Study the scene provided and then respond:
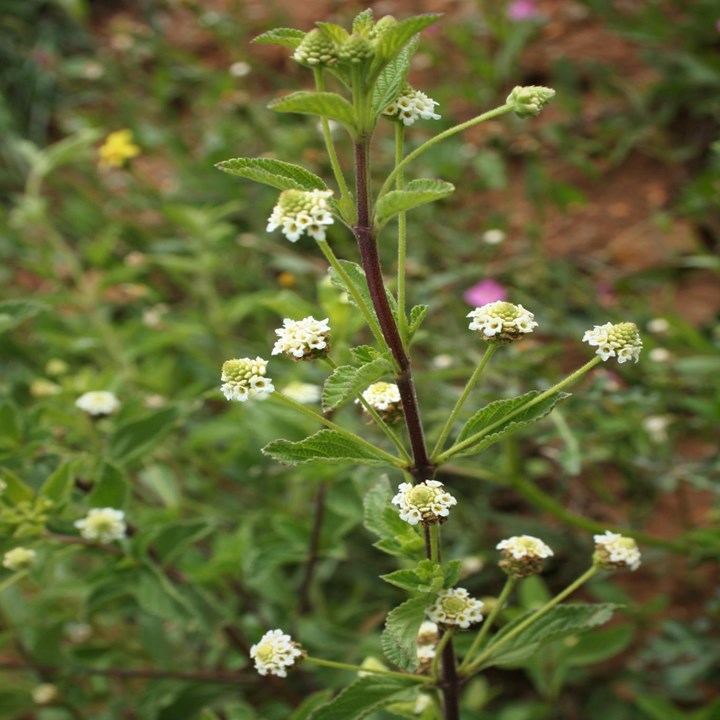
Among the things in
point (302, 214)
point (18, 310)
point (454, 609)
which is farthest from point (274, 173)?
point (18, 310)

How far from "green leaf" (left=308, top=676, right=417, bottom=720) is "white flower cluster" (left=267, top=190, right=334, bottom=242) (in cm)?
40

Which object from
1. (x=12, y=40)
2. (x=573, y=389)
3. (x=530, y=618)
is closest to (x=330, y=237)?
(x=573, y=389)

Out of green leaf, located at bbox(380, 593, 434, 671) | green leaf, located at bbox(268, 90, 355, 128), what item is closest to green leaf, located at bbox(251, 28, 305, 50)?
green leaf, located at bbox(268, 90, 355, 128)

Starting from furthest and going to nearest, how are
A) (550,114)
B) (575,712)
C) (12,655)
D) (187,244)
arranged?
(550,114) < (187,244) < (12,655) < (575,712)

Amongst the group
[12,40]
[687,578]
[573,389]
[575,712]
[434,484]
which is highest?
[12,40]

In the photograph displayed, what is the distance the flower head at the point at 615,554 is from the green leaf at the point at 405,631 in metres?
0.17

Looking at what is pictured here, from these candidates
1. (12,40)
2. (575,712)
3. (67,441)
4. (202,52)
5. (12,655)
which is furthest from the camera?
(12,40)

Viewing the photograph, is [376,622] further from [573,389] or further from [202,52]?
[202,52]

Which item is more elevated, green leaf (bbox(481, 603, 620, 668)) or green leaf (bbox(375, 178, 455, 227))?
green leaf (bbox(375, 178, 455, 227))

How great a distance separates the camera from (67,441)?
4.33ft

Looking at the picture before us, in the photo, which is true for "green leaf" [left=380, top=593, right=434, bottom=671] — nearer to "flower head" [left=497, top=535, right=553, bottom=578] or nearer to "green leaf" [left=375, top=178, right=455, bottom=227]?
"flower head" [left=497, top=535, right=553, bottom=578]

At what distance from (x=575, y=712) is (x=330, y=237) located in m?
1.01

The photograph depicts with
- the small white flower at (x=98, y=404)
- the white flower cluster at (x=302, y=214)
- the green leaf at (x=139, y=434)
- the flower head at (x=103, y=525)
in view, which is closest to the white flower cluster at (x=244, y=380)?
the white flower cluster at (x=302, y=214)

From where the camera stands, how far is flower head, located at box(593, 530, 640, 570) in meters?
0.83
